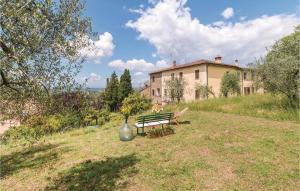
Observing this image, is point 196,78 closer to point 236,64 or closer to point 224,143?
point 236,64

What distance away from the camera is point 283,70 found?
1455 centimetres

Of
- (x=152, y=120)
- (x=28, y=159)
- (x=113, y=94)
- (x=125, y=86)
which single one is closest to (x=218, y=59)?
(x=125, y=86)

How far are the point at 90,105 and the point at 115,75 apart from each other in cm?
4101

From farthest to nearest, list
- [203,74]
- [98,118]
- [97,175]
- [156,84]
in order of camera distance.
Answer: [156,84] < [203,74] < [98,118] < [97,175]

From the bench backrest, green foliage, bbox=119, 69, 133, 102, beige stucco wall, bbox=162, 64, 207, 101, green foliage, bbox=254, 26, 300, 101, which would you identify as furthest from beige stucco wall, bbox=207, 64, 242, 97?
the bench backrest

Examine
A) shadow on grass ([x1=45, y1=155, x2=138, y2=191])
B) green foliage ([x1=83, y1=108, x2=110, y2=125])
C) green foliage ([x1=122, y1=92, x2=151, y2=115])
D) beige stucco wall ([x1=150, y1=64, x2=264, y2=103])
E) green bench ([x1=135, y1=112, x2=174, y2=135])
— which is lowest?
shadow on grass ([x1=45, y1=155, x2=138, y2=191])

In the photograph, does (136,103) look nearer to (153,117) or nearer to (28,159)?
(153,117)

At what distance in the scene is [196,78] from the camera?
135ft

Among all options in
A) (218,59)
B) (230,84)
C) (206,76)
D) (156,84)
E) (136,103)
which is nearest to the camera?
(136,103)

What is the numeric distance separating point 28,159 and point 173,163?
6588mm

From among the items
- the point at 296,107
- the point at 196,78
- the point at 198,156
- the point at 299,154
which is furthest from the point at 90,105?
the point at 196,78

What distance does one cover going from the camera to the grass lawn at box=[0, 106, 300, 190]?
6.22 m

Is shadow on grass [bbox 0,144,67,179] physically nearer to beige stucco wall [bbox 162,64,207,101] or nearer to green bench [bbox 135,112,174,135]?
green bench [bbox 135,112,174,135]

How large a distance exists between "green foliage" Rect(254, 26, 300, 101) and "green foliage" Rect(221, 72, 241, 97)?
21016 mm
